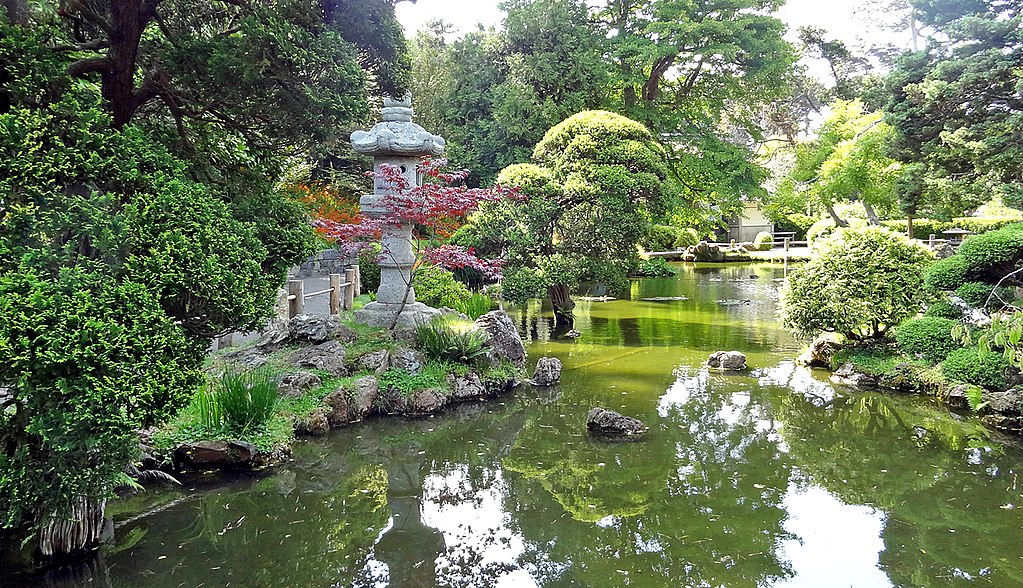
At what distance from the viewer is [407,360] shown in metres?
7.18

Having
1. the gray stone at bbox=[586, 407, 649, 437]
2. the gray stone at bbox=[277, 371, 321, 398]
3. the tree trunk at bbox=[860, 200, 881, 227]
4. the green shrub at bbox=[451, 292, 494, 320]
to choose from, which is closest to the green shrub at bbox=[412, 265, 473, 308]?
the green shrub at bbox=[451, 292, 494, 320]

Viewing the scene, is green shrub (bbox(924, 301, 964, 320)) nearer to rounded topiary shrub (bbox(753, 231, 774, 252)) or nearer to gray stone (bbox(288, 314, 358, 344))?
gray stone (bbox(288, 314, 358, 344))

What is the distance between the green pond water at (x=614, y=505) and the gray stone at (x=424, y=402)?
7.0 inches

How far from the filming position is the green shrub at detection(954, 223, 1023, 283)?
675 centimetres

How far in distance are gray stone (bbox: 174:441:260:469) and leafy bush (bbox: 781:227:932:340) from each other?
6.70 meters

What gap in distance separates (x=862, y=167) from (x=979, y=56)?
8.75 meters

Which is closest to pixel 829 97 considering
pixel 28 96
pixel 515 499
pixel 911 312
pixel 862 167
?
pixel 862 167

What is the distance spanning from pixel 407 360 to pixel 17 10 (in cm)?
472

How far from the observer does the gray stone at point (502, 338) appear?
8023mm

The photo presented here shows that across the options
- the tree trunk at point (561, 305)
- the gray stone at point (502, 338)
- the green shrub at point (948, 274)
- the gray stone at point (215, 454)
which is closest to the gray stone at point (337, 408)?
the gray stone at point (215, 454)

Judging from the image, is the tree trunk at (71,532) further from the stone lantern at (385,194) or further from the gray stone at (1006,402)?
the gray stone at (1006,402)

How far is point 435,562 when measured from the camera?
A: 3.66 m

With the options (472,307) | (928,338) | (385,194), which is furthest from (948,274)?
(385,194)

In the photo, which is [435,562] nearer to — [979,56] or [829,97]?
[979,56]
